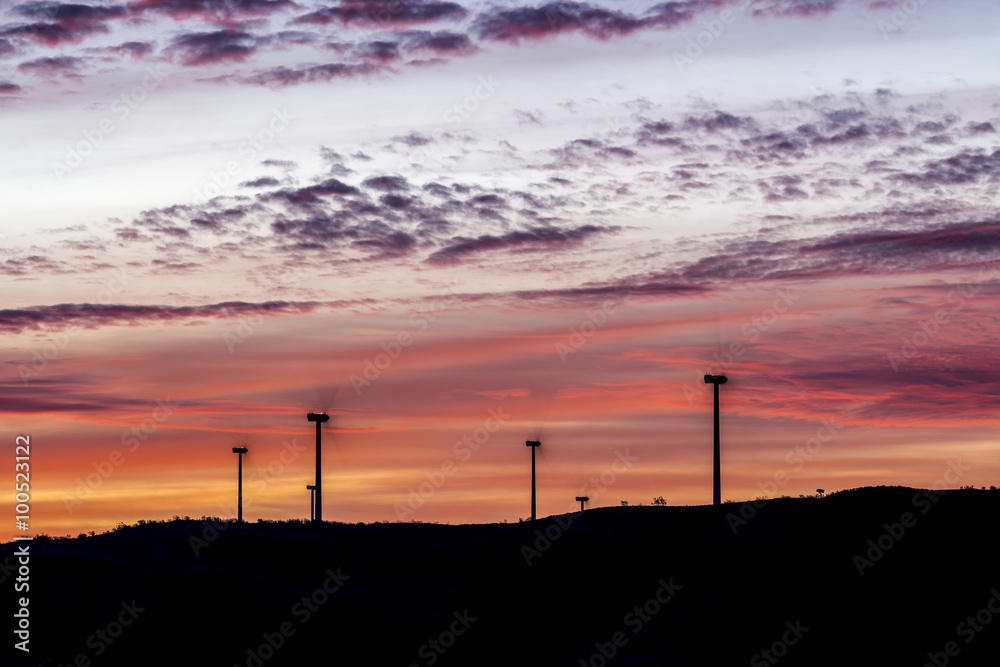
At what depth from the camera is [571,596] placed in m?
55.2

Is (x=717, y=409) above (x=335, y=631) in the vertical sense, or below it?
above

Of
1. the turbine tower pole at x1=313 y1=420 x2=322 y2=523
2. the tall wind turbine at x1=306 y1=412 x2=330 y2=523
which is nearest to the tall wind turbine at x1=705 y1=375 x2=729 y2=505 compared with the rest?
the turbine tower pole at x1=313 y1=420 x2=322 y2=523

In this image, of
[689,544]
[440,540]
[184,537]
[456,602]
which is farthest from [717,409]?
[184,537]

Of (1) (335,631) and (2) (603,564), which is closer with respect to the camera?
(1) (335,631)

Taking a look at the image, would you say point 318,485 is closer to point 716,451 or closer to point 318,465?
point 318,465

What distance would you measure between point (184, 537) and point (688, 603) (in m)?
40.4

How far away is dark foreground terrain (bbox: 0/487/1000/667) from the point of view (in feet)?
141

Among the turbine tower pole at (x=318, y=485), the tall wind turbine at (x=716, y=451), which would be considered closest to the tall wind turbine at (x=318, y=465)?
the turbine tower pole at (x=318, y=485)

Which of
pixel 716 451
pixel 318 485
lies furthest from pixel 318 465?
pixel 716 451

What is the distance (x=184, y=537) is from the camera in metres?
74.8

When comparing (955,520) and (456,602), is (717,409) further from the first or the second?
(456,602)

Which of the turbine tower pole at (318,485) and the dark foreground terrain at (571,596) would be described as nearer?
the dark foreground terrain at (571,596)

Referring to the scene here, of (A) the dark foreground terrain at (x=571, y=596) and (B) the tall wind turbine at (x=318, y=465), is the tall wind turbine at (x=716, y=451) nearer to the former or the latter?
(A) the dark foreground terrain at (x=571, y=596)

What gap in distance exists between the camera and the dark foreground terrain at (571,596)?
4297 centimetres
